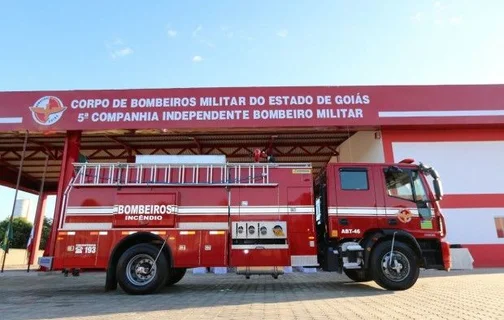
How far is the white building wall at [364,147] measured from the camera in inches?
Answer: 600

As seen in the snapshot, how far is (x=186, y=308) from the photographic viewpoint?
6.25 m

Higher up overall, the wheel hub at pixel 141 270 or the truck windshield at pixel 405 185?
the truck windshield at pixel 405 185

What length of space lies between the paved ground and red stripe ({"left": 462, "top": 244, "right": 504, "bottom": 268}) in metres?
4.84

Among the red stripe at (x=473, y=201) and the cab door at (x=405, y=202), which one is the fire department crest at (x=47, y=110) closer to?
the cab door at (x=405, y=202)

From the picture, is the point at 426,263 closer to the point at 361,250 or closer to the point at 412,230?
the point at 412,230

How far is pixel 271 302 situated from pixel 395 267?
2946 millimetres

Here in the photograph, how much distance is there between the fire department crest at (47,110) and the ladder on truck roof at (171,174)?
735 centimetres

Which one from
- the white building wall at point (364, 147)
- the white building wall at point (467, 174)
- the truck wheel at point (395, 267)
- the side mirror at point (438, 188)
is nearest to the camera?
the truck wheel at point (395, 267)

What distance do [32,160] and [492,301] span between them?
2244 centimetres

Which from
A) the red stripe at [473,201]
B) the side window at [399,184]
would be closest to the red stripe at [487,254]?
the red stripe at [473,201]

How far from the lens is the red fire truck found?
8.00 meters

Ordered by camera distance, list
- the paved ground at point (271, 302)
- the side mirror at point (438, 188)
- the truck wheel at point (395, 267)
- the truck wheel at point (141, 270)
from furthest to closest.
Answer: the side mirror at point (438, 188) < the truck wheel at point (395, 267) < the truck wheel at point (141, 270) < the paved ground at point (271, 302)

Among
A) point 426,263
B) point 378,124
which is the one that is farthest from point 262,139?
point 426,263

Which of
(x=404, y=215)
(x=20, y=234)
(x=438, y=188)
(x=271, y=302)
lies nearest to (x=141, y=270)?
(x=271, y=302)
